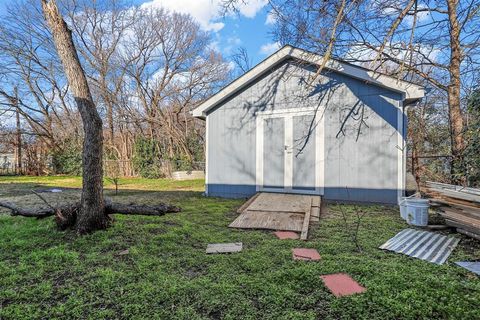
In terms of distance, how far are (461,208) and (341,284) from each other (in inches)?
110

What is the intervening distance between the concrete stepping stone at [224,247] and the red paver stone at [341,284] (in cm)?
109

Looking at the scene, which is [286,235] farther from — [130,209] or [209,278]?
[130,209]

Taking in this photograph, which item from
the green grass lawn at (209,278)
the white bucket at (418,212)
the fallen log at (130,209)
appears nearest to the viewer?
the green grass lawn at (209,278)

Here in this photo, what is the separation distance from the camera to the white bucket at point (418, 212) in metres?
3.90

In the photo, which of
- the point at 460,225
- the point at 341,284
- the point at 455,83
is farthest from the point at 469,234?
the point at 455,83

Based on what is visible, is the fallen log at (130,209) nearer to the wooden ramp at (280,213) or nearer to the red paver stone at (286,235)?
the wooden ramp at (280,213)

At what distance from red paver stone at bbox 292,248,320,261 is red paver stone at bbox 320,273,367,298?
425 millimetres

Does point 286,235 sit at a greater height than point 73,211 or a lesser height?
lesser

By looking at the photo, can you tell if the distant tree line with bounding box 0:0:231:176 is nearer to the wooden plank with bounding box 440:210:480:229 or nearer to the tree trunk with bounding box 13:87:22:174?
the tree trunk with bounding box 13:87:22:174

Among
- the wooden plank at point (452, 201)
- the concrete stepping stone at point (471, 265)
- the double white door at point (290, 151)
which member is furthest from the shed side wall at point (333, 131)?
the concrete stepping stone at point (471, 265)

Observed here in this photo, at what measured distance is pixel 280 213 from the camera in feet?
15.1

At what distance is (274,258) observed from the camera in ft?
8.86

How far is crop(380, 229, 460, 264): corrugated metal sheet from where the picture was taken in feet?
8.96

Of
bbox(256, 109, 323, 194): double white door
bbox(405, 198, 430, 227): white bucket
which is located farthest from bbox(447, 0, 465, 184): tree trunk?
bbox(256, 109, 323, 194): double white door
